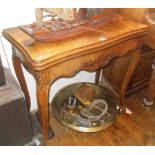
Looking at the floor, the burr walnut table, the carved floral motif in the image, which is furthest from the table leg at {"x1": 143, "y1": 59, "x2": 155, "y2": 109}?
the carved floral motif

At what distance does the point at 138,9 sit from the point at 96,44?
1.71 ft

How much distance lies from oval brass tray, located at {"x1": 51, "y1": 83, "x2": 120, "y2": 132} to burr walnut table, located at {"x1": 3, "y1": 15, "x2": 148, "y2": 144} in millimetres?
243

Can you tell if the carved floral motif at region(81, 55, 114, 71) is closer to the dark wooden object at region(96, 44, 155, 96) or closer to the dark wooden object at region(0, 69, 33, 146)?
the dark wooden object at region(0, 69, 33, 146)

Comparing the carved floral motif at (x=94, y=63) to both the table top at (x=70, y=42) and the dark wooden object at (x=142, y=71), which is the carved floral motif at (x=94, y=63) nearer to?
the table top at (x=70, y=42)

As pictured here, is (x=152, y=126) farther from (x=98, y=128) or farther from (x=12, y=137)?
(x=12, y=137)

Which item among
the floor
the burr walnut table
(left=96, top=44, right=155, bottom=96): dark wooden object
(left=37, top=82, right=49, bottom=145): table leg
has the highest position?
the burr walnut table

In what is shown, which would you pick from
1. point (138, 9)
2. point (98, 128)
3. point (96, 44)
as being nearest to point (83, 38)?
point (96, 44)

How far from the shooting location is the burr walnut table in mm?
865

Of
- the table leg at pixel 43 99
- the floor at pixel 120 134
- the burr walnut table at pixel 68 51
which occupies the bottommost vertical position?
the floor at pixel 120 134

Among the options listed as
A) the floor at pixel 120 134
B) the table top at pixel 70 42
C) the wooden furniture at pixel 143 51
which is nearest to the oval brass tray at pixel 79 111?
the floor at pixel 120 134

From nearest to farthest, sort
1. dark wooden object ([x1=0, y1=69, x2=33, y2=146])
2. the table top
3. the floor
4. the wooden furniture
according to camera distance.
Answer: the table top, dark wooden object ([x1=0, y1=69, x2=33, y2=146]), the wooden furniture, the floor

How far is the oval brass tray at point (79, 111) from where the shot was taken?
135 cm

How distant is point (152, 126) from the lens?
1.54 metres

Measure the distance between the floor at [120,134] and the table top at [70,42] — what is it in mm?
732
